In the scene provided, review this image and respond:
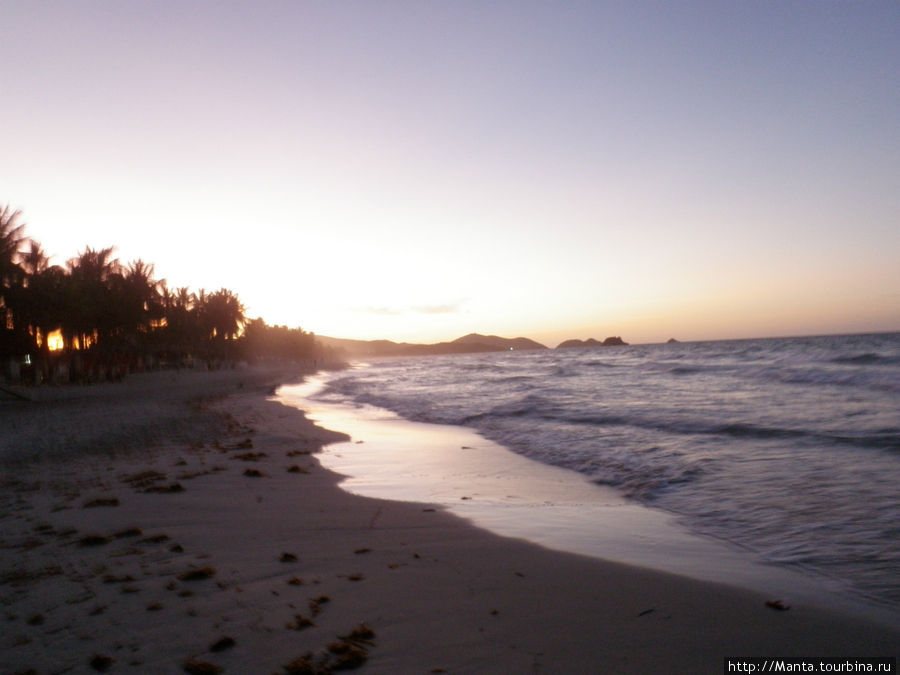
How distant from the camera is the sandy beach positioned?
3246 mm

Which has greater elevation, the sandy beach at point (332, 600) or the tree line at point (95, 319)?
the tree line at point (95, 319)

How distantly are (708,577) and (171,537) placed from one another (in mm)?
5035

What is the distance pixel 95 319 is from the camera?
140ft

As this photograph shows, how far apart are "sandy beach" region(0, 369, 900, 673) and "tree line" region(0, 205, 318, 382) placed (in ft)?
113

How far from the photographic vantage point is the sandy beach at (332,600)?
3246 mm

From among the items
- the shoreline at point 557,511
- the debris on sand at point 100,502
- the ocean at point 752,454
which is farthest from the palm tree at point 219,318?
the debris on sand at point 100,502

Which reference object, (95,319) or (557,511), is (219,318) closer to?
(95,319)

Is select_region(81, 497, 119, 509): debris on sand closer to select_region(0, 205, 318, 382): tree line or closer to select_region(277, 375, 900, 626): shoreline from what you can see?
select_region(277, 375, 900, 626): shoreline

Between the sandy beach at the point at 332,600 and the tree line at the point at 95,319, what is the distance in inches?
1360

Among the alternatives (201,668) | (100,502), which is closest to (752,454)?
(201,668)

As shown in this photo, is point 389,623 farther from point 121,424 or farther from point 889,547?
point 121,424

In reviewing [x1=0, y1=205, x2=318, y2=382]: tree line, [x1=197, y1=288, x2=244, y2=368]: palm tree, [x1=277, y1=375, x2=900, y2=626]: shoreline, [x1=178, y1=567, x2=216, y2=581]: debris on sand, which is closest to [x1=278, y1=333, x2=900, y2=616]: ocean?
[x1=277, y1=375, x2=900, y2=626]: shoreline

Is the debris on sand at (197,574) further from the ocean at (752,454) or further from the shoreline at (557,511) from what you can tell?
the ocean at (752,454)

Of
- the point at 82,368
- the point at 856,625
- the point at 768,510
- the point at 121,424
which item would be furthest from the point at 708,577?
the point at 82,368
